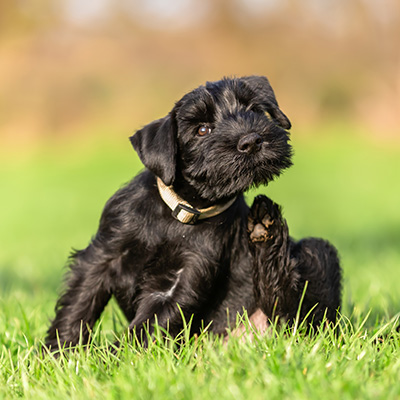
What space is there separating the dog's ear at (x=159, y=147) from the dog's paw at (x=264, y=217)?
1.75 ft

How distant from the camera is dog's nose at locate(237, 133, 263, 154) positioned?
3168 mm

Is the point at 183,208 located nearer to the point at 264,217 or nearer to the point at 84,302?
the point at 264,217

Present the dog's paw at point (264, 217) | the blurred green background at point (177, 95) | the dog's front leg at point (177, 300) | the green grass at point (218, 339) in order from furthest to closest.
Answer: the blurred green background at point (177, 95) → the dog's paw at point (264, 217) → the dog's front leg at point (177, 300) → the green grass at point (218, 339)

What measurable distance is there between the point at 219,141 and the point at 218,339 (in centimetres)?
102

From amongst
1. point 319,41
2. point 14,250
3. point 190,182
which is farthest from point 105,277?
point 319,41

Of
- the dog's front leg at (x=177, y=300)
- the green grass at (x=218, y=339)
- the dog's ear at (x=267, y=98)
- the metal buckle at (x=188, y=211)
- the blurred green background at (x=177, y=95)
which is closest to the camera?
the green grass at (x=218, y=339)

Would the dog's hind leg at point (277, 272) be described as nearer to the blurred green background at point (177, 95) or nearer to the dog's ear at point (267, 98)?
the dog's ear at point (267, 98)

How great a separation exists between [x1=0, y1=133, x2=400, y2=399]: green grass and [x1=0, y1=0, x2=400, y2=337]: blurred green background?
0.67 ft

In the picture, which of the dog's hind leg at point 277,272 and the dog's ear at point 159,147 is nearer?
the dog's ear at point 159,147

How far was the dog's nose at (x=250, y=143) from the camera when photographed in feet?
10.4

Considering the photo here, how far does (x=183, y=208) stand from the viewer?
326 centimetres

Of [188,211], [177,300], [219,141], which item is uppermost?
[219,141]

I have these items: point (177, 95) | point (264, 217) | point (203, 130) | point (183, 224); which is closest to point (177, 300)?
point (183, 224)

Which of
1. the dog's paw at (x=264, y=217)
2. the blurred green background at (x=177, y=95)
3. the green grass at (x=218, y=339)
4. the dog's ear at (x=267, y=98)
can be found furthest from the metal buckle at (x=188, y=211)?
the blurred green background at (x=177, y=95)
